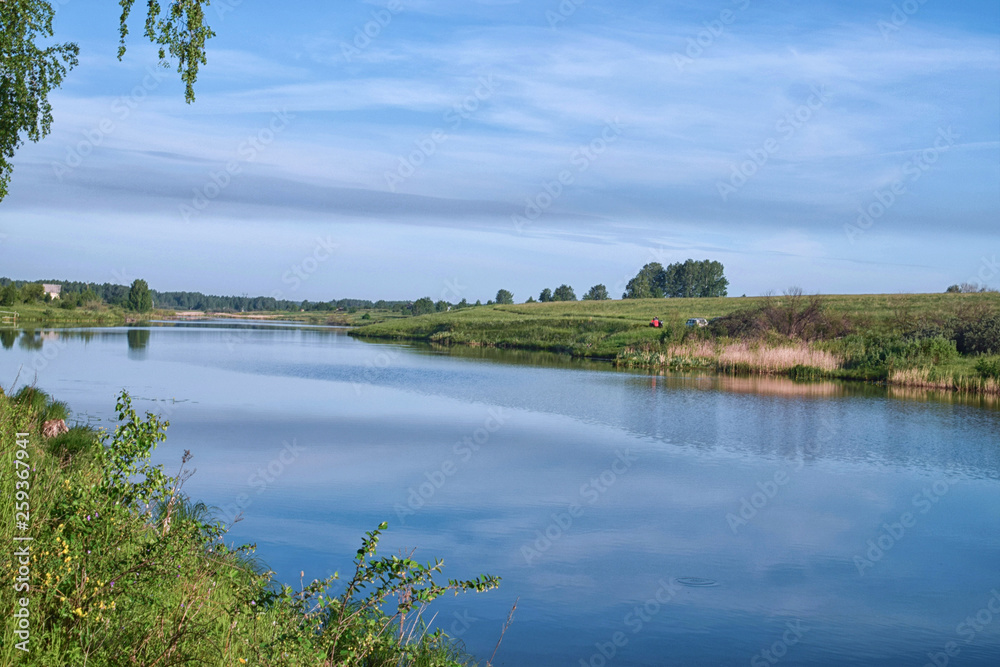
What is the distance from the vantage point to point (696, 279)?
13388 centimetres

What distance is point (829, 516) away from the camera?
450 inches

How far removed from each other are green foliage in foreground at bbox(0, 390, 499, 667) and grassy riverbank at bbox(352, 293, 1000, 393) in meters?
29.8

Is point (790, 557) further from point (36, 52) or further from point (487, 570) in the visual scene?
point (36, 52)

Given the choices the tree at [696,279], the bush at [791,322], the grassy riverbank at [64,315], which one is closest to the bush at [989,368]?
the bush at [791,322]

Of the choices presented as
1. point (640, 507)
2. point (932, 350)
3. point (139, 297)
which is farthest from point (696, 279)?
point (640, 507)

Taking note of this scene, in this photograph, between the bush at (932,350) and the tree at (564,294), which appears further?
the tree at (564,294)

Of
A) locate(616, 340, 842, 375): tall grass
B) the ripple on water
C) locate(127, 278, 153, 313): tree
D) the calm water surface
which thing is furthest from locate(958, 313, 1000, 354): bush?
locate(127, 278, 153, 313): tree

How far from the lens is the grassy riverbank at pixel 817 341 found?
3259cm

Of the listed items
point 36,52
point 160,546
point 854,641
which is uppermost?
point 36,52

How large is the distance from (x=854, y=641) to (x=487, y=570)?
140 inches

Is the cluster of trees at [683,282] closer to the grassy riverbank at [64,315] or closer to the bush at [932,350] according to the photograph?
the grassy riverbank at [64,315]

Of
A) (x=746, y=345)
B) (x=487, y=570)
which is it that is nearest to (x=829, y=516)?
(x=487, y=570)

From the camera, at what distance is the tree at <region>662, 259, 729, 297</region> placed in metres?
133

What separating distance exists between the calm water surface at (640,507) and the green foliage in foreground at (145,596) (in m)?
1.70
